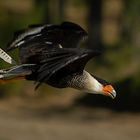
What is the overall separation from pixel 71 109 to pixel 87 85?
14363 millimetres

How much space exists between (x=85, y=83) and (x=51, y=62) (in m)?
0.48

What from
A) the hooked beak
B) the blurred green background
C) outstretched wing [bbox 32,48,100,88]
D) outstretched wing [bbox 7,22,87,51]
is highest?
outstretched wing [bbox 32,48,100,88]

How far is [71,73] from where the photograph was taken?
6480mm

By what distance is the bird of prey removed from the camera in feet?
20.2

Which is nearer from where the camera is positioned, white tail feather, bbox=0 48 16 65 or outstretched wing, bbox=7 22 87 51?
white tail feather, bbox=0 48 16 65

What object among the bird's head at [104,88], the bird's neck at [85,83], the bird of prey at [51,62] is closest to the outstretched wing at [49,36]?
the bird of prey at [51,62]

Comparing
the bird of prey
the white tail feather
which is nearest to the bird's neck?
the bird of prey

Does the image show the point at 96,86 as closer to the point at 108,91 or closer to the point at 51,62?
the point at 108,91

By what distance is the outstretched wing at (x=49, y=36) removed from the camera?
6902mm

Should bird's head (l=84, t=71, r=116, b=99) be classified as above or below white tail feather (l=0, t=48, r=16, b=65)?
below

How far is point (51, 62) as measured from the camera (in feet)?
20.2

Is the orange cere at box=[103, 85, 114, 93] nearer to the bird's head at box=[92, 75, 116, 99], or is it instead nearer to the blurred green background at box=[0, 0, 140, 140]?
the bird's head at box=[92, 75, 116, 99]

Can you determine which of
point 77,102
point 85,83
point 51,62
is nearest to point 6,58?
point 51,62

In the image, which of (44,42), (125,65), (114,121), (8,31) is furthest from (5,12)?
(44,42)
